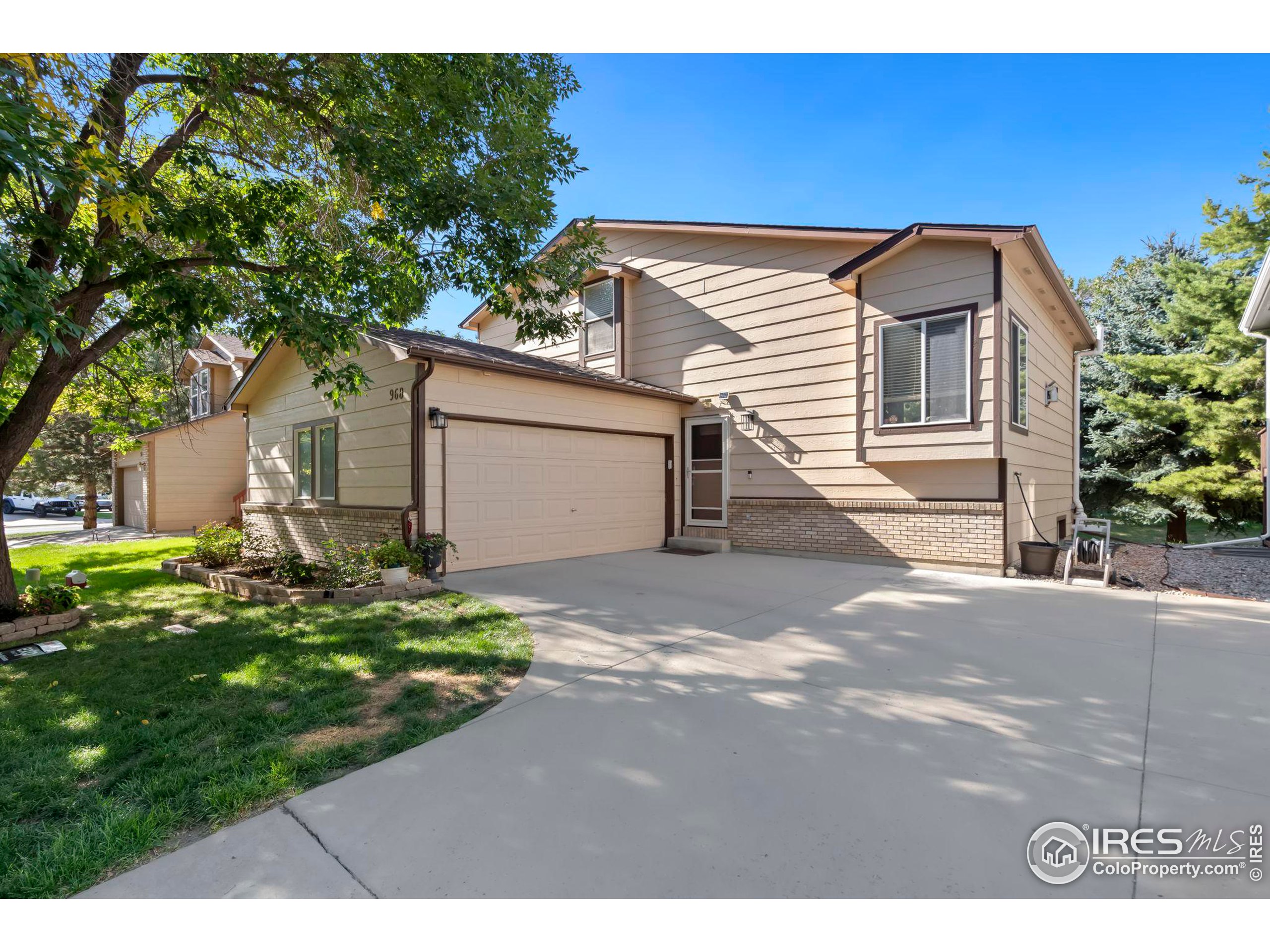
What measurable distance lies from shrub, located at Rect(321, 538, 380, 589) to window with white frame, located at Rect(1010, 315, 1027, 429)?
906 centimetres

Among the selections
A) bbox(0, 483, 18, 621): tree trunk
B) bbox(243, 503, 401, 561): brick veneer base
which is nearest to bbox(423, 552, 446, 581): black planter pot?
bbox(243, 503, 401, 561): brick veneer base

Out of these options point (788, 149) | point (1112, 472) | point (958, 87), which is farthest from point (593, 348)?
point (1112, 472)

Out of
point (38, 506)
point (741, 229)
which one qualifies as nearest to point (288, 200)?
point (741, 229)

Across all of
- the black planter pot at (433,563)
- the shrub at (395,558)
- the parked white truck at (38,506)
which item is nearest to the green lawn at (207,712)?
the shrub at (395,558)

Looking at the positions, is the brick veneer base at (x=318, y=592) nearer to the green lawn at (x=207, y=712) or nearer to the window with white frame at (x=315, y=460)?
the green lawn at (x=207, y=712)

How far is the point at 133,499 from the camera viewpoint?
742 inches

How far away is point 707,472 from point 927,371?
14.6 feet

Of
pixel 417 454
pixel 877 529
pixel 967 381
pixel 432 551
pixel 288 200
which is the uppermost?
pixel 288 200

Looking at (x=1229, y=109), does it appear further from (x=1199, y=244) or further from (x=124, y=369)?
(x=124, y=369)

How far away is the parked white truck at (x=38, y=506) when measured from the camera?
26.7 meters

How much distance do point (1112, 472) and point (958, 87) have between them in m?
13.2

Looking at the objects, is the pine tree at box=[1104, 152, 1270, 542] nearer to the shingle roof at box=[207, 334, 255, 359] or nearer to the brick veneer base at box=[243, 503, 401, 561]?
the brick veneer base at box=[243, 503, 401, 561]

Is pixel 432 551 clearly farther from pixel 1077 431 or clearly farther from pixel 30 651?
pixel 1077 431

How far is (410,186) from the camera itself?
5.83 meters
